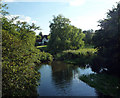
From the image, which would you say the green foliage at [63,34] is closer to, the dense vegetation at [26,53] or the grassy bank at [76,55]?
the grassy bank at [76,55]

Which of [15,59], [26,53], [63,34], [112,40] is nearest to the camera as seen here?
[15,59]

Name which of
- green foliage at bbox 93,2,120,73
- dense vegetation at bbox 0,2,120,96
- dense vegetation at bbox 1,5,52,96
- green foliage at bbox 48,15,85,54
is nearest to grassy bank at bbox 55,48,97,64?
green foliage at bbox 48,15,85,54

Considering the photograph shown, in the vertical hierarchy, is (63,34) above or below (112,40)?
above

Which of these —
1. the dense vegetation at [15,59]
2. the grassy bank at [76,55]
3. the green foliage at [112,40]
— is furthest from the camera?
the grassy bank at [76,55]

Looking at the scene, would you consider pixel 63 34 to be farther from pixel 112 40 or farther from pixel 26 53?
pixel 26 53

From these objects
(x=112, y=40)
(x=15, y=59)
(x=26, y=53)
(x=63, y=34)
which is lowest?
(x=15, y=59)

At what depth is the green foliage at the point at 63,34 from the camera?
4494 cm

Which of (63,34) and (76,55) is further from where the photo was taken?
(63,34)

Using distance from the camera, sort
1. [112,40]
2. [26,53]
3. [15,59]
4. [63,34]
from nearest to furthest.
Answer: [15,59], [26,53], [112,40], [63,34]

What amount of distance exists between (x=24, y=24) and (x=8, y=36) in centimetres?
244

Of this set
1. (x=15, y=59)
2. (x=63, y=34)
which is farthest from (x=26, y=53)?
(x=63, y=34)

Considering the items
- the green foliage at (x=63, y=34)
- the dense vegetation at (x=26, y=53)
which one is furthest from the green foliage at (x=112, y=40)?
the green foliage at (x=63, y=34)

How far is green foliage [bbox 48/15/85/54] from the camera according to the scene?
4494 cm

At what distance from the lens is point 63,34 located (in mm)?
46875
